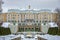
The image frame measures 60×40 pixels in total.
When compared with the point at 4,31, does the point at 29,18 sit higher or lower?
higher

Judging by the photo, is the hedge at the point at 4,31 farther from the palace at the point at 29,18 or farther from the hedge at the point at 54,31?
the hedge at the point at 54,31

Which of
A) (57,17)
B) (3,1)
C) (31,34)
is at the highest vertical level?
(3,1)

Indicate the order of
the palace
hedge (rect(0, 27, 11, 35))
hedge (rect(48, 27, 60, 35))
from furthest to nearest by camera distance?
1. the palace
2. hedge (rect(48, 27, 60, 35))
3. hedge (rect(0, 27, 11, 35))

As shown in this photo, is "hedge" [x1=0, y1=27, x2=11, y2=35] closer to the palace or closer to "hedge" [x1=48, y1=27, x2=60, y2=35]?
the palace

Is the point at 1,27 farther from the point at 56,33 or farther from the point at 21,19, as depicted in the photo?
the point at 56,33

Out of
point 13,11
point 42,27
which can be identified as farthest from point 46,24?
point 13,11

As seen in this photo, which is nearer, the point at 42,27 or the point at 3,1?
the point at 3,1

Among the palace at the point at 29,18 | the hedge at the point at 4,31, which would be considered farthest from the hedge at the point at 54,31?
the hedge at the point at 4,31

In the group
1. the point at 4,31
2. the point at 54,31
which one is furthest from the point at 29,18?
the point at 4,31

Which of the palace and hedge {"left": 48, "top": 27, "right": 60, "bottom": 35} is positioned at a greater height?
the palace

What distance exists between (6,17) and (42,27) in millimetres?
1032

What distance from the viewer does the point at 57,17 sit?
5.84m

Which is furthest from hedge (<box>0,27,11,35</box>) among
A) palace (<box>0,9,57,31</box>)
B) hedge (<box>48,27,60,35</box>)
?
hedge (<box>48,27,60,35</box>)

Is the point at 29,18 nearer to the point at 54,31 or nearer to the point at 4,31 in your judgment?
the point at 54,31
